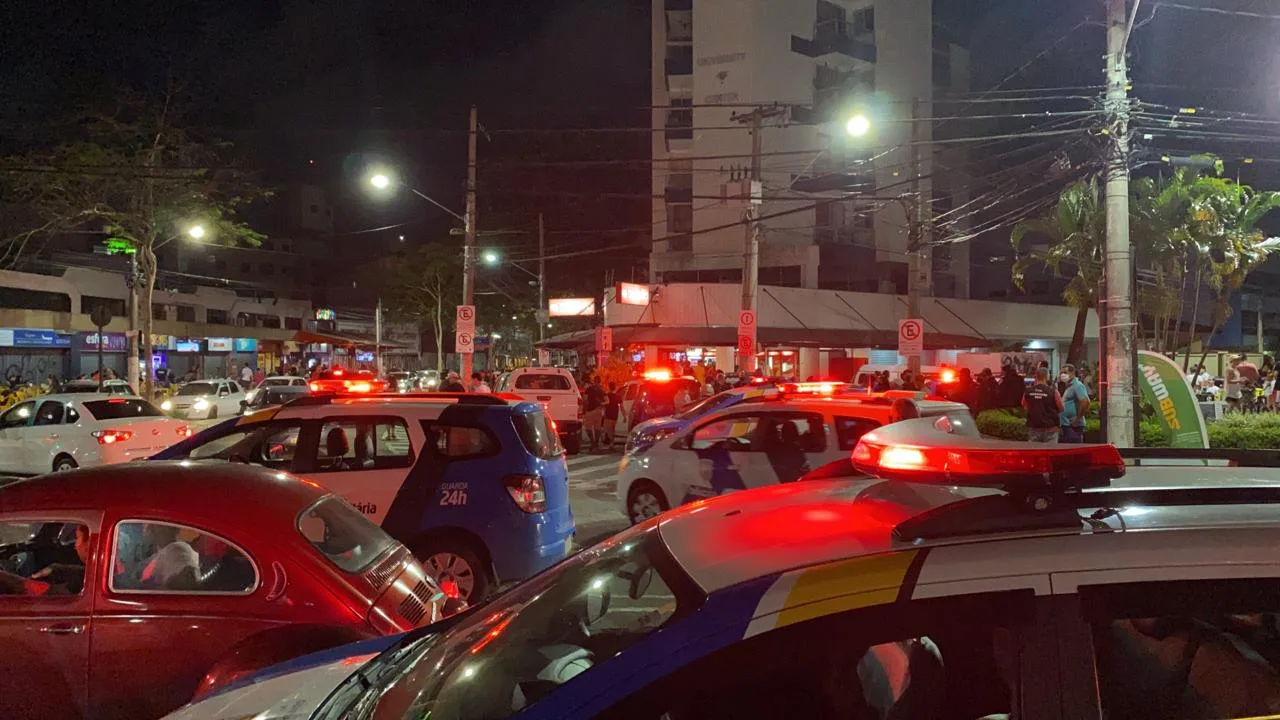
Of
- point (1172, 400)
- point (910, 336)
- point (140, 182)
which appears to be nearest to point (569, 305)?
point (140, 182)

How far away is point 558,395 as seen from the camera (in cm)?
2075

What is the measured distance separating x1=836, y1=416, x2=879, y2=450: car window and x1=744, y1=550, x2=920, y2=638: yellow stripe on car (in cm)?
725

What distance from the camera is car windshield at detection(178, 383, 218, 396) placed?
2825cm

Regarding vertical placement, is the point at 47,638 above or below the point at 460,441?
below

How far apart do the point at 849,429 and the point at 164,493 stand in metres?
6.57

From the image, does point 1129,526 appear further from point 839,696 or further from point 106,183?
point 106,183

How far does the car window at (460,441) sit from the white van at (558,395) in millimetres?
13012

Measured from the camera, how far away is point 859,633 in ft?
5.67

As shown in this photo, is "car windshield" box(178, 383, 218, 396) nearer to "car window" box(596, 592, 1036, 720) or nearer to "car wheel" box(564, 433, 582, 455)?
"car wheel" box(564, 433, 582, 455)

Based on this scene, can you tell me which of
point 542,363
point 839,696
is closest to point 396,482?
point 839,696

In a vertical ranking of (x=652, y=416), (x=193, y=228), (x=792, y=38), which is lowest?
(x=652, y=416)

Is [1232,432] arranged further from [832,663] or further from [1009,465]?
[832,663]

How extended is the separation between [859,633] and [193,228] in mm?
29259

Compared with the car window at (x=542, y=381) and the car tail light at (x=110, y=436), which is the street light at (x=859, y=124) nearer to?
the car window at (x=542, y=381)
